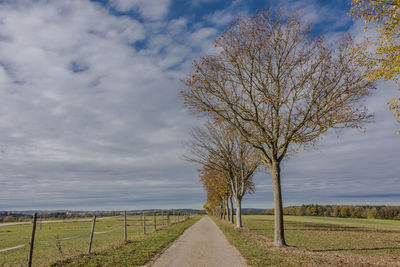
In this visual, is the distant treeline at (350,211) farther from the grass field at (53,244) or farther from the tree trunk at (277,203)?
the tree trunk at (277,203)

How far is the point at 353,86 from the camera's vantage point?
15.0 metres

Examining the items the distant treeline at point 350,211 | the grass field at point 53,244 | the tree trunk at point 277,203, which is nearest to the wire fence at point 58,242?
the grass field at point 53,244

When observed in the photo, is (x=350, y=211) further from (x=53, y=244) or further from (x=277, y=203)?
(x=53, y=244)

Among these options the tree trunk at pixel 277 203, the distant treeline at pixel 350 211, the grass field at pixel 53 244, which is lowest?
the distant treeline at pixel 350 211

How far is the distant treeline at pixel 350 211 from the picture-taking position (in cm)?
11712

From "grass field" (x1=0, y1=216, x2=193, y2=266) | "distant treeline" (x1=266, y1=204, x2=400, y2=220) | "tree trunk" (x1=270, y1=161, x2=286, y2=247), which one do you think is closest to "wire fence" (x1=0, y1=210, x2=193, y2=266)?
"grass field" (x1=0, y1=216, x2=193, y2=266)

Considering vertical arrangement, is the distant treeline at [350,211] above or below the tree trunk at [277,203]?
below

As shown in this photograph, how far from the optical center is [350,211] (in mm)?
134125

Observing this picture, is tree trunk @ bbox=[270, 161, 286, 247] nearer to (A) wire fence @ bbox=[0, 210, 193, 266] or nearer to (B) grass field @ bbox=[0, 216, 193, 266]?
(A) wire fence @ bbox=[0, 210, 193, 266]

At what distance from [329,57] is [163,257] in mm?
13484

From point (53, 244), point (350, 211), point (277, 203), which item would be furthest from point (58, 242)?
point (350, 211)

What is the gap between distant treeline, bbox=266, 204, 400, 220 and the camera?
117 m

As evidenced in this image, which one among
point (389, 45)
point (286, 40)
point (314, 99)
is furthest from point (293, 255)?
point (286, 40)

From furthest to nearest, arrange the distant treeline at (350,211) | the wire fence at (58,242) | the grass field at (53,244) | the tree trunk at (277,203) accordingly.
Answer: the distant treeline at (350,211) < the tree trunk at (277,203) < the grass field at (53,244) < the wire fence at (58,242)
